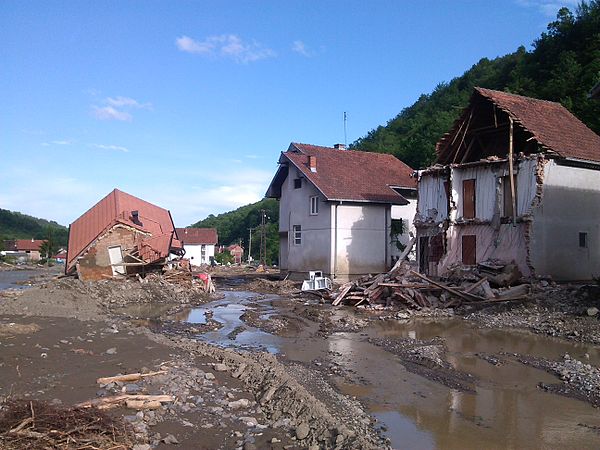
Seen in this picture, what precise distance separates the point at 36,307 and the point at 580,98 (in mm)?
34552

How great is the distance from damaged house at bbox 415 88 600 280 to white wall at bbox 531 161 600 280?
4 centimetres

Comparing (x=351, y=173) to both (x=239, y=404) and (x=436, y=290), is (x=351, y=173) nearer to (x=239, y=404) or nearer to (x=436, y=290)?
(x=436, y=290)

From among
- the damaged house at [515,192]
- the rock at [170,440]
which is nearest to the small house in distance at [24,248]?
the damaged house at [515,192]

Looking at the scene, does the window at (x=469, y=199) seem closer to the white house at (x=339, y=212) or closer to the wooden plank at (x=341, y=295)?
the wooden plank at (x=341, y=295)

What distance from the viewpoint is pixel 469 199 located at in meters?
24.7

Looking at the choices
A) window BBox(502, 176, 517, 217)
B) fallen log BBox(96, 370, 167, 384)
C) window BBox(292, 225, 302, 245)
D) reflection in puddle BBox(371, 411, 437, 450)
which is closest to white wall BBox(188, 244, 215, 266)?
window BBox(292, 225, 302, 245)

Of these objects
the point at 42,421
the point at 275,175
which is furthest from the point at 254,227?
the point at 42,421

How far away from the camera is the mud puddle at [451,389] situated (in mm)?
7559

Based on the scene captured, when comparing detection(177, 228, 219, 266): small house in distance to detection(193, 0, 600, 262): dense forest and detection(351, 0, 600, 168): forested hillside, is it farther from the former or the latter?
detection(351, 0, 600, 168): forested hillside

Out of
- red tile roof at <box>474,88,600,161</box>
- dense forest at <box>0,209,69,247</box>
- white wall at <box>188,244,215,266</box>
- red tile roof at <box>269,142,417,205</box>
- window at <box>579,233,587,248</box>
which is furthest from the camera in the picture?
dense forest at <box>0,209,69,247</box>

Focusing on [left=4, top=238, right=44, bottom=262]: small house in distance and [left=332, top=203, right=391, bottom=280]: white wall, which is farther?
[left=4, top=238, right=44, bottom=262]: small house in distance

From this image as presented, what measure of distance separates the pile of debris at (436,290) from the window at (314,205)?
901 cm

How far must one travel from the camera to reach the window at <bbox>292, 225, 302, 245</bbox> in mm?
34312

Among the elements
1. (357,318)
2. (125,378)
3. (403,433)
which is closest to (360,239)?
(357,318)
